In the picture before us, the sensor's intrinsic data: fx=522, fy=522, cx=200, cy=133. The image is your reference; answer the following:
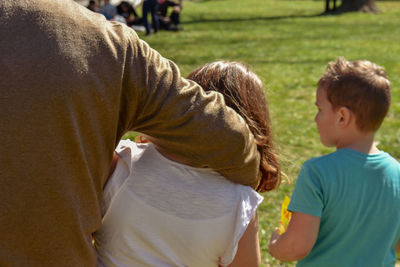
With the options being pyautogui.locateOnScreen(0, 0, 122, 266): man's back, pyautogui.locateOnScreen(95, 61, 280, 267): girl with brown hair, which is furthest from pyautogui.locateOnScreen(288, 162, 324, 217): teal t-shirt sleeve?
pyautogui.locateOnScreen(0, 0, 122, 266): man's back

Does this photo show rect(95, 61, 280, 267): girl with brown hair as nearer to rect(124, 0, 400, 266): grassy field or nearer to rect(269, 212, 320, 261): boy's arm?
rect(269, 212, 320, 261): boy's arm

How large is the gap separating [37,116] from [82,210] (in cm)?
31

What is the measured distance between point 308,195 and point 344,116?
0.31 meters

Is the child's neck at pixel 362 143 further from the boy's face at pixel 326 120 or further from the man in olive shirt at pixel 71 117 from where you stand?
the man in olive shirt at pixel 71 117

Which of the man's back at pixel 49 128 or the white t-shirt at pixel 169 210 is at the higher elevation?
the man's back at pixel 49 128

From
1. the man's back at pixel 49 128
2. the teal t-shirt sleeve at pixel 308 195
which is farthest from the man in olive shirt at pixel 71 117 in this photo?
the teal t-shirt sleeve at pixel 308 195

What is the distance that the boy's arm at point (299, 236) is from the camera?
1873 millimetres

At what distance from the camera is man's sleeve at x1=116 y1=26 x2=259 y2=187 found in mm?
1398

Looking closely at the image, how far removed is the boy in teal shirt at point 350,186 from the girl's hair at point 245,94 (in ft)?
0.54

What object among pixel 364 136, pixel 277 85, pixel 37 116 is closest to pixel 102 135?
pixel 37 116

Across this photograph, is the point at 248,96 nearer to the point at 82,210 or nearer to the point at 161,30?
the point at 82,210

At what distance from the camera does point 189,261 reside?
1716 mm

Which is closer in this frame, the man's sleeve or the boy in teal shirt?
the man's sleeve

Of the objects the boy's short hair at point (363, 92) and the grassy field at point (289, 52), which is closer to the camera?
the boy's short hair at point (363, 92)
